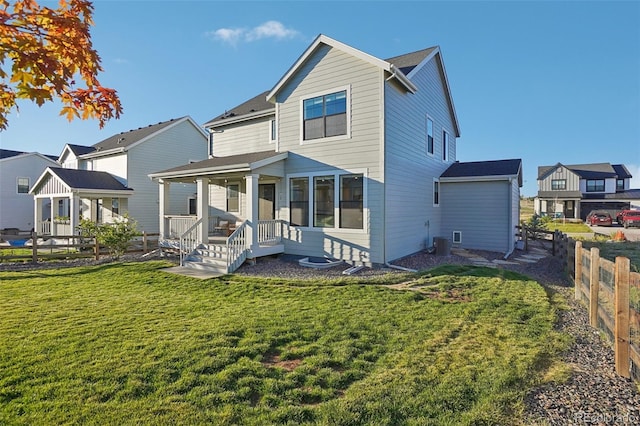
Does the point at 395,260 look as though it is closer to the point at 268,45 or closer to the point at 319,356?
the point at 319,356

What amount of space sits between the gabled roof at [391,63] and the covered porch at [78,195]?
13.0 m

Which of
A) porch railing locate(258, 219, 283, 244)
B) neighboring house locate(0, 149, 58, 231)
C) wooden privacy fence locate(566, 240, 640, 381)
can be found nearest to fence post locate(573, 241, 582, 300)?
wooden privacy fence locate(566, 240, 640, 381)

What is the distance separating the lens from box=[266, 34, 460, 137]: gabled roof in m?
10.3

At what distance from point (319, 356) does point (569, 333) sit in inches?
165

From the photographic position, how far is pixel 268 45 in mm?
14219

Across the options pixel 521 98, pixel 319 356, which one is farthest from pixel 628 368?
pixel 521 98

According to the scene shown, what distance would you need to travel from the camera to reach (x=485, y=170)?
14.7 meters

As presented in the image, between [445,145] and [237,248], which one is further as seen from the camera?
[445,145]

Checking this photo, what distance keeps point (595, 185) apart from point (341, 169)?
48732 mm

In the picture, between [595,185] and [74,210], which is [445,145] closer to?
[74,210]

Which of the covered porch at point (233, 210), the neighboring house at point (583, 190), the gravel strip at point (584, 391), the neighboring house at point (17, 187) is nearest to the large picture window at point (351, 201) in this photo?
the covered porch at point (233, 210)

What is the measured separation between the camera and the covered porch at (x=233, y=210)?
1067 cm

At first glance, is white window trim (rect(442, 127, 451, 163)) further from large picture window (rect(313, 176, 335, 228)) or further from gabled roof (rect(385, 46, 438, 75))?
large picture window (rect(313, 176, 335, 228))

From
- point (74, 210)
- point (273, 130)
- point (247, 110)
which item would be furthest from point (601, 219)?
point (74, 210)
